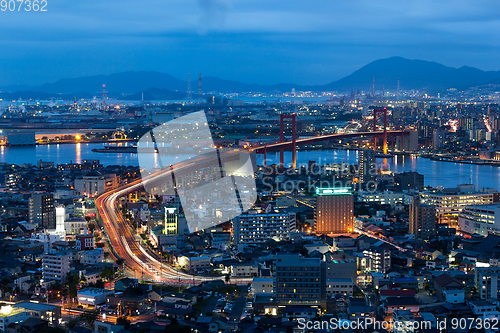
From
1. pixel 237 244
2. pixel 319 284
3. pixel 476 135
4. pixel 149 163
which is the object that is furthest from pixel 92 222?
pixel 476 135

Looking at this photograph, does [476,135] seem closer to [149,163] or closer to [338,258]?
[149,163]

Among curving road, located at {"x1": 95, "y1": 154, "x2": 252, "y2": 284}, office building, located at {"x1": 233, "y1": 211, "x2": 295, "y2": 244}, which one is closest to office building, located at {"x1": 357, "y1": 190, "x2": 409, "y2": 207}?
office building, located at {"x1": 233, "y1": 211, "x2": 295, "y2": 244}

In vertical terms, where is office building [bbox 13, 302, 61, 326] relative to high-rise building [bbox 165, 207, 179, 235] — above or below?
below

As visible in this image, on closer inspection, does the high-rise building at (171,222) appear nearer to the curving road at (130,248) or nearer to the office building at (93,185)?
the curving road at (130,248)

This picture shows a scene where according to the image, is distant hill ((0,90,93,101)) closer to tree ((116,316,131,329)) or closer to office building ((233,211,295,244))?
office building ((233,211,295,244))

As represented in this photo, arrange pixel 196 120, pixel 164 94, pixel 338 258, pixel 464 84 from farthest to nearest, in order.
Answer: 1. pixel 464 84
2. pixel 164 94
3. pixel 196 120
4. pixel 338 258

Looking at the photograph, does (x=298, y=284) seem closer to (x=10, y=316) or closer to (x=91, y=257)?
(x=10, y=316)
